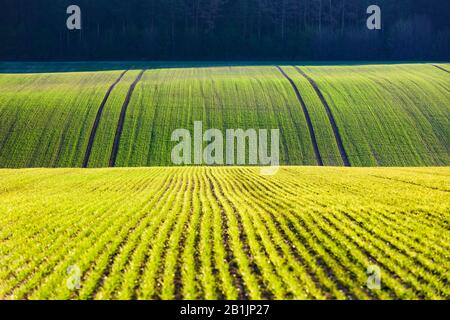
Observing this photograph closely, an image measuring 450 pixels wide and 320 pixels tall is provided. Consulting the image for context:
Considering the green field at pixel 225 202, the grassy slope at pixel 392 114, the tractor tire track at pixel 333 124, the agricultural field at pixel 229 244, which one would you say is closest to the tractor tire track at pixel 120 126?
the green field at pixel 225 202

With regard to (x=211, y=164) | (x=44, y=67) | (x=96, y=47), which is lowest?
(x=211, y=164)

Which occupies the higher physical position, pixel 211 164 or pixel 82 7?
pixel 82 7

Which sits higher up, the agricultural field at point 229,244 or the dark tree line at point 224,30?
the dark tree line at point 224,30

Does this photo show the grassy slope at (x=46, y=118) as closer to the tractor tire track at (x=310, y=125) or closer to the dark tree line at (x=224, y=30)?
the tractor tire track at (x=310, y=125)

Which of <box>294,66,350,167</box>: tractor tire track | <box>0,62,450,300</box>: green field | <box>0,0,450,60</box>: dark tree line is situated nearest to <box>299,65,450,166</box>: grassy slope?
<box>0,62,450,300</box>: green field

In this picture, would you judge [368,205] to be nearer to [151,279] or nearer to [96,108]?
[151,279]
